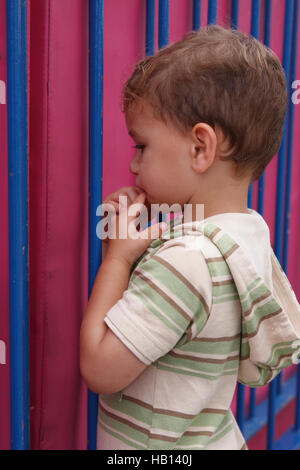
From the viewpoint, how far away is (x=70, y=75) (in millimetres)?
1107

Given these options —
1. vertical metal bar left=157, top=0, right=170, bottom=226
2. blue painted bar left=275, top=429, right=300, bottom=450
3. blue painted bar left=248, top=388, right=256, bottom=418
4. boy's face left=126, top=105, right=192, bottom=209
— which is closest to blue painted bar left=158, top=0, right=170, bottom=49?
vertical metal bar left=157, top=0, right=170, bottom=226

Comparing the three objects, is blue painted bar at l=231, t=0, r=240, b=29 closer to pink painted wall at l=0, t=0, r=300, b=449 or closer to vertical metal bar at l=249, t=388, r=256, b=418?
pink painted wall at l=0, t=0, r=300, b=449

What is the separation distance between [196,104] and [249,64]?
0.35ft

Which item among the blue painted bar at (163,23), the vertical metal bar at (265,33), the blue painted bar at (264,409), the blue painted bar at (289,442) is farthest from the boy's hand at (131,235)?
the blue painted bar at (289,442)

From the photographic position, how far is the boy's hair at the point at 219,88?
0.89 meters

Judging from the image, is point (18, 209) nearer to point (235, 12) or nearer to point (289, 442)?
point (235, 12)

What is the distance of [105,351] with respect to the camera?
845mm

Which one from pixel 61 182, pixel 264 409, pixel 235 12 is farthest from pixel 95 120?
pixel 264 409

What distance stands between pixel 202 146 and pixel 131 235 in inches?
7.3

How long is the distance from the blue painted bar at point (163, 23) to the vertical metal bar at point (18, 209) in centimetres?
31

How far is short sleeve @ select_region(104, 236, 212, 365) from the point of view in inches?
32.8

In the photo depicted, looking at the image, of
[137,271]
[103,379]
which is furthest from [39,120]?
[103,379]

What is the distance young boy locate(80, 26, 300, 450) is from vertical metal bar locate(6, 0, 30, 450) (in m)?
0.12
